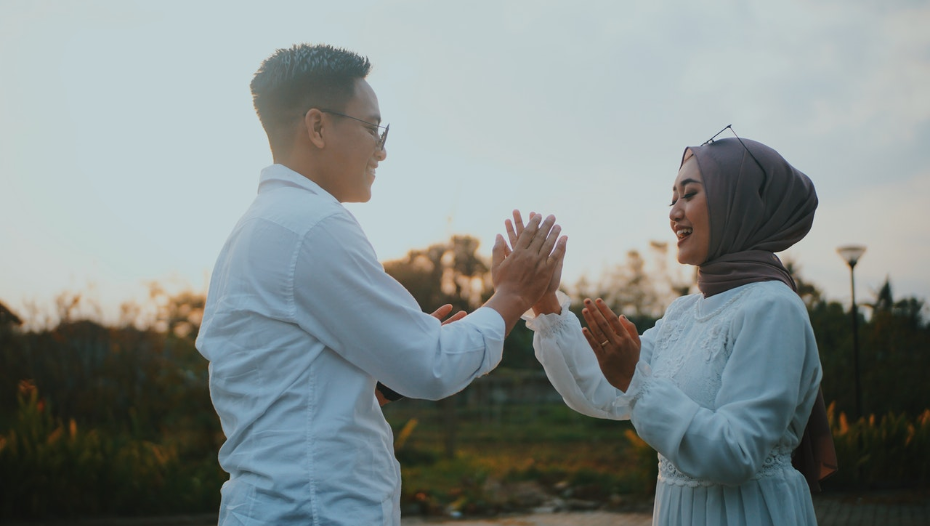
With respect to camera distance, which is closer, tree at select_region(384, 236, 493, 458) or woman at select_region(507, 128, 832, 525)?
woman at select_region(507, 128, 832, 525)

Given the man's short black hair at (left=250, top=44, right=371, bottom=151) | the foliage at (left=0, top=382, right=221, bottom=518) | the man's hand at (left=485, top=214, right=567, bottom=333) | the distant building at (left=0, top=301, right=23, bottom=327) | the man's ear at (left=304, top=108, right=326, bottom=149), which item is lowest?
the foliage at (left=0, top=382, right=221, bottom=518)

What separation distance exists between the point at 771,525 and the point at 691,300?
0.85m

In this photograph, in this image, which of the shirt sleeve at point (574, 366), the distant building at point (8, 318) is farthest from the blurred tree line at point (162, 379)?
the shirt sleeve at point (574, 366)

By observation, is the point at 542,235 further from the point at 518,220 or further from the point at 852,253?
the point at 852,253

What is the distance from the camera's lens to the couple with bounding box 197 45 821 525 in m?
1.97

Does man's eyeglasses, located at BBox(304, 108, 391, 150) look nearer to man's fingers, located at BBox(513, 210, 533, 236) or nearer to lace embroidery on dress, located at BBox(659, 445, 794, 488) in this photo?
man's fingers, located at BBox(513, 210, 533, 236)

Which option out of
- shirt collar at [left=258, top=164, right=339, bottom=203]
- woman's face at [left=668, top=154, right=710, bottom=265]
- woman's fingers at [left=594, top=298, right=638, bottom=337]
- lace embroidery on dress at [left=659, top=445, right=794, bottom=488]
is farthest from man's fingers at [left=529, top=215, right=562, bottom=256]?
lace embroidery on dress at [left=659, top=445, right=794, bottom=488]

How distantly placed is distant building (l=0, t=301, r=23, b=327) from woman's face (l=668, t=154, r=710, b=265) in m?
10.1

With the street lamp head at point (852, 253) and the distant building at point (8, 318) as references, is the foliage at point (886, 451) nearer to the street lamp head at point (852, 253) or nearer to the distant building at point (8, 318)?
the street lamp head at point (852, 253)

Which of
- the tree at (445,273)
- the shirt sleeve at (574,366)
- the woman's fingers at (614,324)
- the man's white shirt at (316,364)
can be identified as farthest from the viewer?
the tree at (445,273)

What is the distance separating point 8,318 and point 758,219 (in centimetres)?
1054

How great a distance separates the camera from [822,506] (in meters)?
8.77

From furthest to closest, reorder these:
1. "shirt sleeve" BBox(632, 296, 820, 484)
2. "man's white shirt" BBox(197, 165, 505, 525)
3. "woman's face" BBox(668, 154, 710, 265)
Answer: "woman's face" BBox(668, 154, 710, 265) < "shirt sleeve" BBox(632, 296, 820, 484) < "man's white shirt" BBox(197, 165, 505, 525)

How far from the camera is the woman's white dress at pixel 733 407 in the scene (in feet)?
→ 7.13
